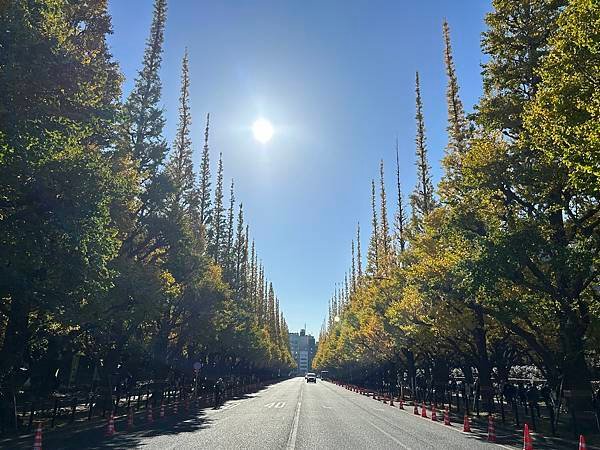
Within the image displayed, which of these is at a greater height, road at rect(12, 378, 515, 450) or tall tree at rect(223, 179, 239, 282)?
tall tree at rect(223, 179, 239, 282)

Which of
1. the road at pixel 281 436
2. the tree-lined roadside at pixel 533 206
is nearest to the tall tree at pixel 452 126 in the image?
the tree-lined roadside at pixel 533 206

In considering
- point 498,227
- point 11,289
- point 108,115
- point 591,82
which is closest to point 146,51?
point 108,115

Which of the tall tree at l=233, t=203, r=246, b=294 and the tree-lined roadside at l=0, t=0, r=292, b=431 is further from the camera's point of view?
the tall tree at l=233, t=203, r=246, b=294

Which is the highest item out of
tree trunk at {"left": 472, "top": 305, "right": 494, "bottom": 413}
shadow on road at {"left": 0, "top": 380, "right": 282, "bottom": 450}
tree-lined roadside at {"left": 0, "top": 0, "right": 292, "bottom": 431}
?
tree-lined roadside at {"left": 0, "top": 0, "right": 292, "bottom": 431}

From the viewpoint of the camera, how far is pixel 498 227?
60.0 ft

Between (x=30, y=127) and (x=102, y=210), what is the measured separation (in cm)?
295

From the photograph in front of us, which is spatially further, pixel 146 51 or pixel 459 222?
pixel 146 51

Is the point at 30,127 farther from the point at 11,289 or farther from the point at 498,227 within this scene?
the point at 498,227

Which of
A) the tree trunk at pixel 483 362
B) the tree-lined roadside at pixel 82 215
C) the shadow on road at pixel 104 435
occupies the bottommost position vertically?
the shadow on road at pixel 104 435

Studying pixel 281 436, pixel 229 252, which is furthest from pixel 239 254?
pixel 281 436

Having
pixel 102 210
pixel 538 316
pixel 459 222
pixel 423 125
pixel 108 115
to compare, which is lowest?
pixel 538 316

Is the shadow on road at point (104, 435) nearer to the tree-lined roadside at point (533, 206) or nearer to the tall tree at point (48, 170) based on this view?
the tall tree at point (48, 170)

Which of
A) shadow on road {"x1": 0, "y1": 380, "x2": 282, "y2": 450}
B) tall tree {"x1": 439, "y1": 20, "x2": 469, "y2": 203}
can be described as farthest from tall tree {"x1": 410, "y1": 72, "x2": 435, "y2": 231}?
shadow on road {"x1": 0, "y1": 380, "x2": 282, "y2": 450}

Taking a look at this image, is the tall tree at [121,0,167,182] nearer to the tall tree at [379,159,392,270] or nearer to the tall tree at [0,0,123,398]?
the tall tree at [0,0,123,398]
